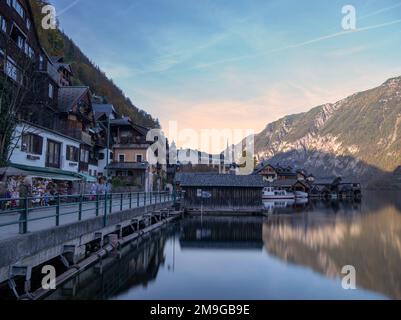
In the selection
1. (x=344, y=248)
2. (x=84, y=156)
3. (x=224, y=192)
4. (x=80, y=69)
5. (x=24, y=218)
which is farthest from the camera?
(x=80, y=69)

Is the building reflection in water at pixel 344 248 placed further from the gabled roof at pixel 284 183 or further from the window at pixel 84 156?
the gabled roof at pixel 284 183

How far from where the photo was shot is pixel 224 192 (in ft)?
168

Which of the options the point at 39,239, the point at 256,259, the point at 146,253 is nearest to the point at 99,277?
the point at 39,239

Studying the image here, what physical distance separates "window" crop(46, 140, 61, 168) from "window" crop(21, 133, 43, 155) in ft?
6.15

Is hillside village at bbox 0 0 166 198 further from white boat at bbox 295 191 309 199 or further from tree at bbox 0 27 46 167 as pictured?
white boat at bbox 295 191 309 199

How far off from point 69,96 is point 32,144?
13626mm

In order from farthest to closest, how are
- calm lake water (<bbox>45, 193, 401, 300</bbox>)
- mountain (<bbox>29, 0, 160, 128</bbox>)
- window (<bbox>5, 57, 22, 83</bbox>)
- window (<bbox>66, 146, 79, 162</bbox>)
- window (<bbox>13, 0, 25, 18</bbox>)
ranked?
mountain (<bbox>29, 0, 160, 128</bbox>), window (<bbox>66, 146, 79, 162</bbox>), window (<bbox>13, 0, 25, 18</bbox>), window (<bbox>5, 57, 22, 83</bbox>), calm lake water (<bbox>45, 193, 401, 300</bbox>)

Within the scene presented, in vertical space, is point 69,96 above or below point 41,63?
below

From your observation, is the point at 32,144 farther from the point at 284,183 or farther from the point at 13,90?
the point at 284,183

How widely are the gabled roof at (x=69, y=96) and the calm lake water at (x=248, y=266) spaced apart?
744 inches

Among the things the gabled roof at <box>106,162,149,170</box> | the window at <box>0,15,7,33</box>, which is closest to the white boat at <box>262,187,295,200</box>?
the gabled roof at <box>106,162,149,170</box>

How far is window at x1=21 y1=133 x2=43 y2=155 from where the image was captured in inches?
1278

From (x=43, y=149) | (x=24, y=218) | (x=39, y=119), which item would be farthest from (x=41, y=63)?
(x=24, y=218)

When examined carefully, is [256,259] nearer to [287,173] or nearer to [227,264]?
[227,264]
